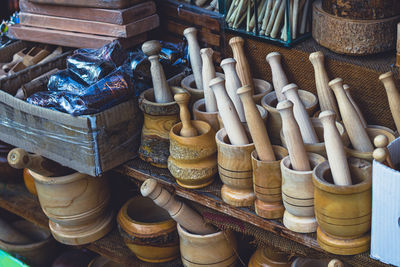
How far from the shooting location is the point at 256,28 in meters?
1.45

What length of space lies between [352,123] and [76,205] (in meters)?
0.90

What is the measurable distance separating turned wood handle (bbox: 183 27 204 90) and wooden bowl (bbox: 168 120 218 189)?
7.1 inches

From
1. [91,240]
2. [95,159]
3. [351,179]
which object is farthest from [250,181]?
[91,240]

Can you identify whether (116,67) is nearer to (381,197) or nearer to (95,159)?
(95,159)

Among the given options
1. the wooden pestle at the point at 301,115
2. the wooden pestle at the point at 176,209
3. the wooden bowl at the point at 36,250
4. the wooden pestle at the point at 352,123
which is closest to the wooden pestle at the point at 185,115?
the wooden pestle at the point at 176,209

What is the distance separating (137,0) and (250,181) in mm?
733

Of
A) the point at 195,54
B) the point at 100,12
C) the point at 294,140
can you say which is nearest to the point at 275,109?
the point at 294,140

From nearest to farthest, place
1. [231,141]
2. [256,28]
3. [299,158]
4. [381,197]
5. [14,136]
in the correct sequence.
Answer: [381,197], [299,158], [231,141], [256,28], [14,136]

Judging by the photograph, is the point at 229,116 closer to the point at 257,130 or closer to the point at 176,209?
the point at 257,130


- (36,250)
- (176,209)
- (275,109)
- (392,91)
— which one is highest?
(392,91)

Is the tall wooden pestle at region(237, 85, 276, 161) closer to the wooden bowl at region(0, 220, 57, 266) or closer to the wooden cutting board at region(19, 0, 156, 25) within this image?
the wooden cutting board at region(19, 0, 156, 25)

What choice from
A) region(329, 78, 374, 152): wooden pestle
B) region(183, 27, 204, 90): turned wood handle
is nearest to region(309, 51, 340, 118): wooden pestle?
region(329, 78, 374, 152): wooden pestle

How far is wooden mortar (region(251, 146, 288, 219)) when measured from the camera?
1.17m

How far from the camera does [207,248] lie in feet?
4.87
